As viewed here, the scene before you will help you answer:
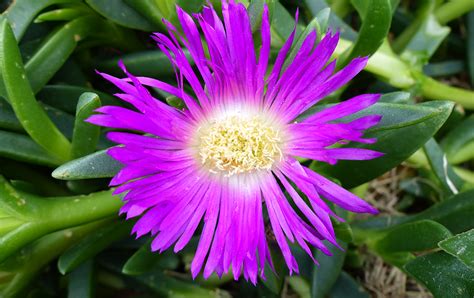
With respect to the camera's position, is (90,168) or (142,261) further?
(142,261)

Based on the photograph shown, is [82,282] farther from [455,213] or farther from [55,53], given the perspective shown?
[455,213]

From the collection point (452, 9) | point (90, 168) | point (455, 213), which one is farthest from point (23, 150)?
point (452, 9)

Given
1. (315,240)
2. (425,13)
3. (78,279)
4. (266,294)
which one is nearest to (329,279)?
(266,294)

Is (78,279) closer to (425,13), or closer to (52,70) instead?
(52,70)

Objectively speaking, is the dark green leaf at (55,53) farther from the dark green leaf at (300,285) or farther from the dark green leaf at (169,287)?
the dark green leaf at (300,285)

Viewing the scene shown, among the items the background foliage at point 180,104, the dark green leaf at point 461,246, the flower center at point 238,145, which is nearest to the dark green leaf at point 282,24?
the background foliage at point 180,104

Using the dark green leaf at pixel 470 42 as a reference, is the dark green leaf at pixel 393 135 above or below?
below

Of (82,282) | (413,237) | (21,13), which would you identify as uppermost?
(21,13)
